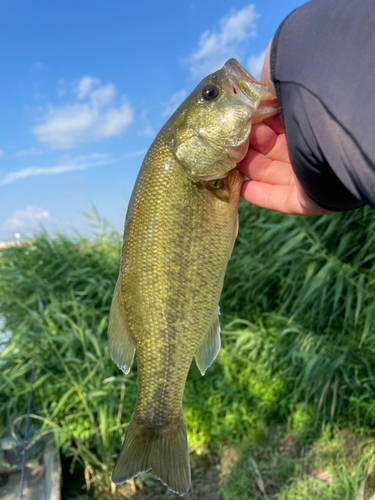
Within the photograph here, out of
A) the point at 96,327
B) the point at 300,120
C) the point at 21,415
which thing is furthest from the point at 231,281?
the point at 300,120

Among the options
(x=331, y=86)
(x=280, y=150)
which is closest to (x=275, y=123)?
(x=280, y=150)

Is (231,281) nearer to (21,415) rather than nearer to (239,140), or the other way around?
(21,415)

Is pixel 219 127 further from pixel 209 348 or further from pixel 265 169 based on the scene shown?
pixel 209 348

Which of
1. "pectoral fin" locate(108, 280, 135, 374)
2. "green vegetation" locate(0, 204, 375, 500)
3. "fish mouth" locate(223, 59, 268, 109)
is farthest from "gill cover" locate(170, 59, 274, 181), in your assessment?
"green vegetation" locate(0, 204, 375, 500)

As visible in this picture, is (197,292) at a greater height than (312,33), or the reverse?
(312,33)

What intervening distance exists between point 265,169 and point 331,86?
0.78 metres

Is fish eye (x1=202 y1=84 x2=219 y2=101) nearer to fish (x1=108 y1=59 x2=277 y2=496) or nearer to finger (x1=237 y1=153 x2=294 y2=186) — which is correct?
fish (x1=108 y1=59 x2=277 y2=496)

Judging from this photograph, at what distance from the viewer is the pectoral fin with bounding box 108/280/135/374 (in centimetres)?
171

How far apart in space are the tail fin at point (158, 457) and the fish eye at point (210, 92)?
132cm

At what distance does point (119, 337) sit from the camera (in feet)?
5.65

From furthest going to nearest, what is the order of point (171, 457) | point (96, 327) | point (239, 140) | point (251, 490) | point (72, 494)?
1. point (96, 327)
2. point (72, 494)
3. point (251, 490)
4. point (171, 457)
5. point (239, 140)

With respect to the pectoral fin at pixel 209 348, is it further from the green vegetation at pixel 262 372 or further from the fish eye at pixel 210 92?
the green vegetation at pixel 262 372

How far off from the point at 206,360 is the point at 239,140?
0.88 m

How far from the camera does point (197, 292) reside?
1.63m
